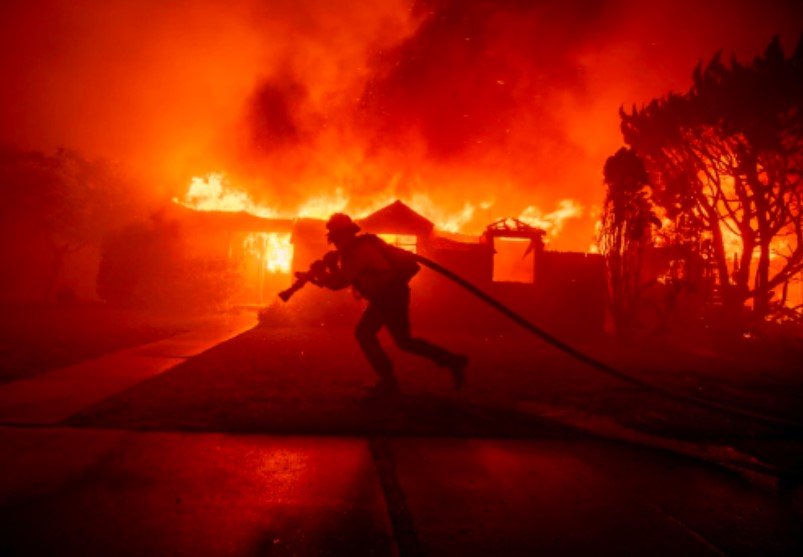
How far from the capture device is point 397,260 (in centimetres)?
500

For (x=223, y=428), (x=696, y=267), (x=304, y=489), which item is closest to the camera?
(x=304, y=489)

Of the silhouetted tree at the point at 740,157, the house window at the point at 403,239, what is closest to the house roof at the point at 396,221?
the house window at the point at 403,239

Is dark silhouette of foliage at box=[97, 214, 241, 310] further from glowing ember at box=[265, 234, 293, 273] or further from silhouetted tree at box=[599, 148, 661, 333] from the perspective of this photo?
silhouetted tree at box=[599, 148, 661, 333]

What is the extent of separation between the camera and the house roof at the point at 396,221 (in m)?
15.0

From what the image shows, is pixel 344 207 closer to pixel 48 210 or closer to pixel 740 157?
pixel 48 210

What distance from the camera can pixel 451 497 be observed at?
2.67 meters

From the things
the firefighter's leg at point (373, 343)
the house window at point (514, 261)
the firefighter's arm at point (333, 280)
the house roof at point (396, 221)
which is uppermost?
the house roof at point (396, 221)

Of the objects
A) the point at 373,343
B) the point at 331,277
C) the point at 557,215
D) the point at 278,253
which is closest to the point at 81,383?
the point at 331,277

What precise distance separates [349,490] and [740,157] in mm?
18594

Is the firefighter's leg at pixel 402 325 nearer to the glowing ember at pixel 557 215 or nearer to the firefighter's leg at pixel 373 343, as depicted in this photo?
the firefighter's leg at pixel 373 343

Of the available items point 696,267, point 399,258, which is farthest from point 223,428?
point 696,267

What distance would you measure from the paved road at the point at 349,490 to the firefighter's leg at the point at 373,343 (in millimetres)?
692

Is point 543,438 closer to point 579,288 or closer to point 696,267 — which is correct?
point 579,288

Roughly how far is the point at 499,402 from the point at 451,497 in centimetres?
239
